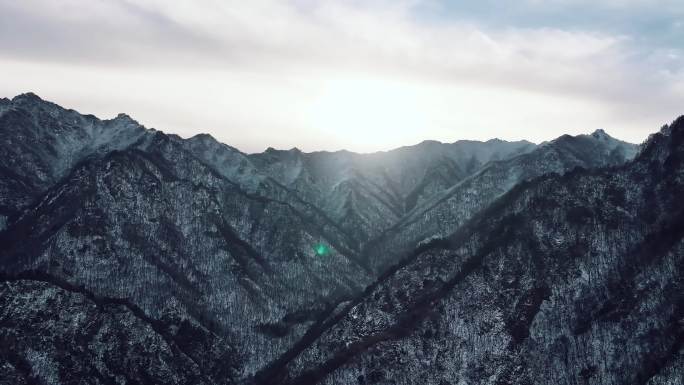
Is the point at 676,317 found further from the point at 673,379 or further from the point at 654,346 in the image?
the point at 673,379

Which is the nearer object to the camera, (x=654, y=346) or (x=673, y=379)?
(x=673, y=379)

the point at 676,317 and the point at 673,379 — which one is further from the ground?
the point at 676,317

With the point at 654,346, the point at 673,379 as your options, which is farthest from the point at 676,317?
the point at 673,379

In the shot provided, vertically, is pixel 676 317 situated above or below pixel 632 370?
above

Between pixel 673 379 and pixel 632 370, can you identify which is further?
pixel 632 370
